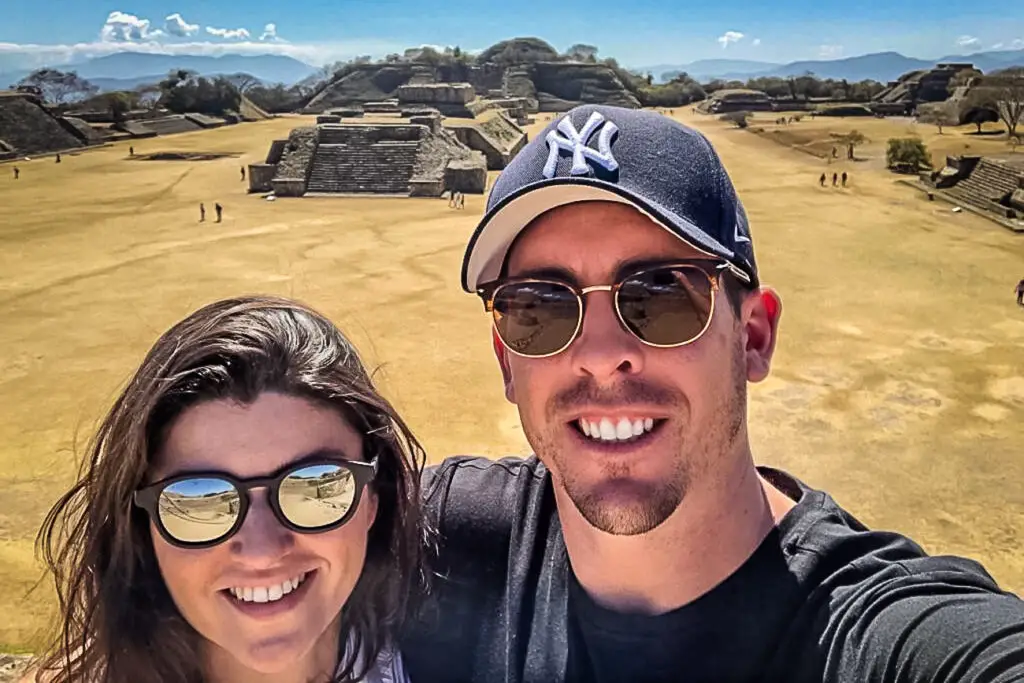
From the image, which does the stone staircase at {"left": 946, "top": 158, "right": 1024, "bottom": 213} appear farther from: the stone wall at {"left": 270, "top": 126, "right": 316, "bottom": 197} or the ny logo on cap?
the ny logo on cap

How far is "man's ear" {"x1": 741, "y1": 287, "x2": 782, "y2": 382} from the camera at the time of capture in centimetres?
246

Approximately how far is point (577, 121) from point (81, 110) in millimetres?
68188

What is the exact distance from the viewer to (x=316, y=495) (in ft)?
6.70

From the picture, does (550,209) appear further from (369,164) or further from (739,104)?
(739,104)

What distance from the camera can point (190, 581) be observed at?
2.03 metres

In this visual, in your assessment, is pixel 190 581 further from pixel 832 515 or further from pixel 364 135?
pixel 364 135

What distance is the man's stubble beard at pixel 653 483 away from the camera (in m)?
2.13

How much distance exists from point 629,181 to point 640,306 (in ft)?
1.07

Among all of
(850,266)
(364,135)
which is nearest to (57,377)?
(850,266)

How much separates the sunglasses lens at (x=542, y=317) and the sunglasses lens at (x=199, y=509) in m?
0.85

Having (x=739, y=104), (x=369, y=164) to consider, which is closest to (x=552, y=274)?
(x=369, y=164)

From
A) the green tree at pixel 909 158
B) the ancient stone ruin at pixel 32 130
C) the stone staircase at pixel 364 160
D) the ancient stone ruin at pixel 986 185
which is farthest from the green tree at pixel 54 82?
the ancient stone ruin at pixel 986 185

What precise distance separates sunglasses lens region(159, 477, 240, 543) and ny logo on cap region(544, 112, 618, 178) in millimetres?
1154

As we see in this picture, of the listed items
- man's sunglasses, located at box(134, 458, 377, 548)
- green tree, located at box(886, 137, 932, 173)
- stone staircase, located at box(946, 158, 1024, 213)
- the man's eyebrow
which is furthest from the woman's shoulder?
green tree, located at box(886, 137, 932, 173)
